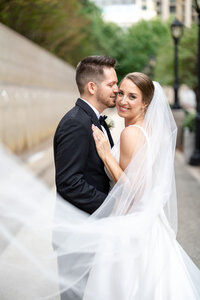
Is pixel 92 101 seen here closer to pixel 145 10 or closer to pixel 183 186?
pixel 183 186

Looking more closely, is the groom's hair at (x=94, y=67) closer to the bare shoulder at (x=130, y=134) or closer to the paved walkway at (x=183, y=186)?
the bare shoulder at (x=130, y=134)

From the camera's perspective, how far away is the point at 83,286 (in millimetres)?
3287

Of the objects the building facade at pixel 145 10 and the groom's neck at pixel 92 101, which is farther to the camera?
the building facade at pixel 145 10

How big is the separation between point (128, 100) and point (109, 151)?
14.4 inches

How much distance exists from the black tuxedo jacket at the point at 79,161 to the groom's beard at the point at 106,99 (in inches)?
3.8

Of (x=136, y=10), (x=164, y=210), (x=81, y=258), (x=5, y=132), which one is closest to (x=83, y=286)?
(x=81, y=258)

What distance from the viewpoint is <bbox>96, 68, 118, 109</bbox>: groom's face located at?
3.21 m

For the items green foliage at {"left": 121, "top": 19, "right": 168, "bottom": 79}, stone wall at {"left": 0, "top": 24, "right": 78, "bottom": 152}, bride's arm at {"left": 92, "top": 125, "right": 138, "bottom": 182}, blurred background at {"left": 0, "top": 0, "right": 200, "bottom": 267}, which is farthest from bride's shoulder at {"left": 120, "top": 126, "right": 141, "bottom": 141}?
green foliage at {"left": 121, "top": 19, "right": 168, "bottom": 79}

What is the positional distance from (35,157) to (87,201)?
13051 mm

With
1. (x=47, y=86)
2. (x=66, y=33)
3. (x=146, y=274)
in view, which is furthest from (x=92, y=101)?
(x=47, y=86)

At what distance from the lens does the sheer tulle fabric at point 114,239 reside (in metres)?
3.20

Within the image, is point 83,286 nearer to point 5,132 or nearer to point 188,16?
point 5,132

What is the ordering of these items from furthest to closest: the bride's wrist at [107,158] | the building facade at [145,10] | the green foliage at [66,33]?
the building facade at [145,10] → the green foliage at [66,33] → the bride's wrist at [107,158]

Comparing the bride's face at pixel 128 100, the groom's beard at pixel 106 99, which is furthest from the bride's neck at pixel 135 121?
the groom's beard at pixel 106 99
